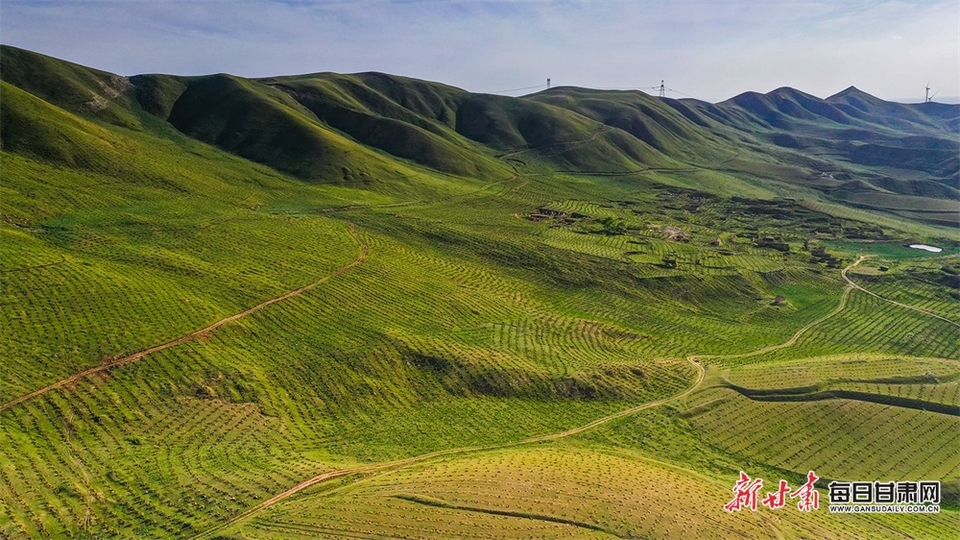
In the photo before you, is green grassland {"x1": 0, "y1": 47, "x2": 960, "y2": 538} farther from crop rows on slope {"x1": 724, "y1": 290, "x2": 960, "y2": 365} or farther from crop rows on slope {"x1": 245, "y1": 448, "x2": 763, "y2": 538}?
crop rows on slope {"x1": 724, "y1": 290, "x2": 960, "y2": 365}

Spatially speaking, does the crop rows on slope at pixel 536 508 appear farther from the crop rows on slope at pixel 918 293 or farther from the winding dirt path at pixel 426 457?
the crop rows on slope at pixel 918 293

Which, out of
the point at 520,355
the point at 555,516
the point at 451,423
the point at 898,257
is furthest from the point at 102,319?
the point at 898,257

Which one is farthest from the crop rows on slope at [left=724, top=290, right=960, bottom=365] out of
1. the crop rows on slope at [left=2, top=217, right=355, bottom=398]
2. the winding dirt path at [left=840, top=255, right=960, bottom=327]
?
the crop rows on slope at [left=2, top=217, right=355, bottom=398]

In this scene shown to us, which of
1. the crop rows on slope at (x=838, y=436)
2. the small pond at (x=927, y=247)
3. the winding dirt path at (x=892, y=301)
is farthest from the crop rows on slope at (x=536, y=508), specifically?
the small pond at (x=927, y=247)

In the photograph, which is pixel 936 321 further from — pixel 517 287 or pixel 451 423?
pixel 451 423

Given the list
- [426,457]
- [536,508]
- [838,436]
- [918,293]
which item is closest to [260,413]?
[426,457]

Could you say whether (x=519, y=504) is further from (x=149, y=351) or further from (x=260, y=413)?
(x=149, y=351)
